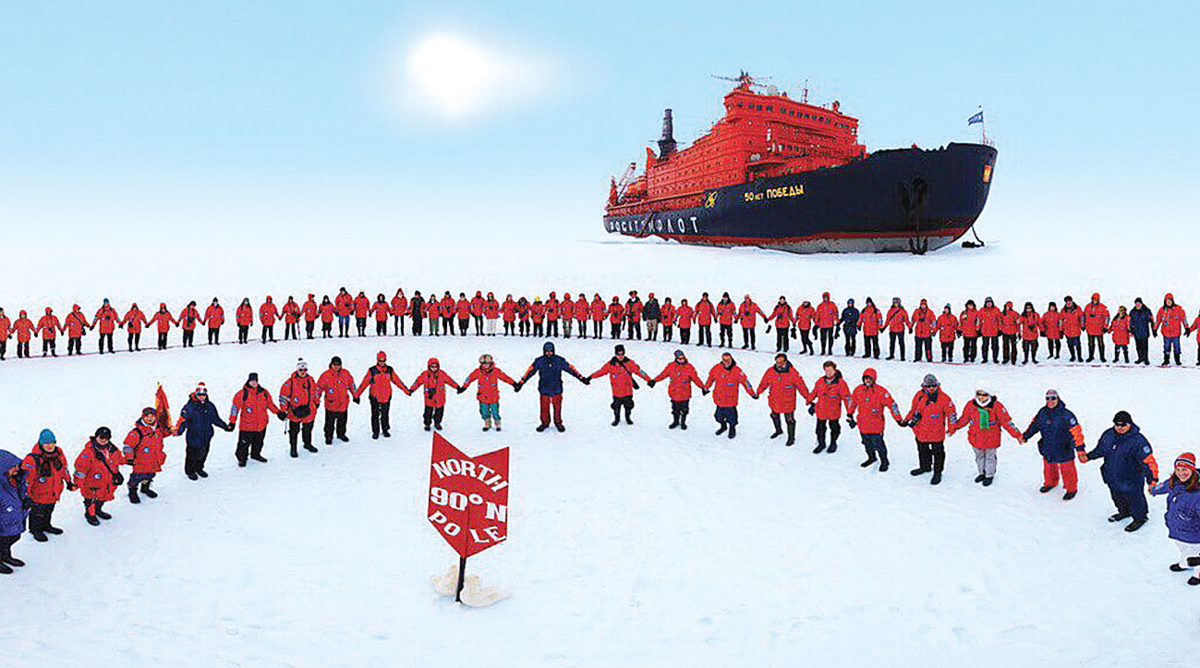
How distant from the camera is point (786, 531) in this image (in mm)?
7203

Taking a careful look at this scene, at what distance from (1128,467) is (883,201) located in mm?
27918

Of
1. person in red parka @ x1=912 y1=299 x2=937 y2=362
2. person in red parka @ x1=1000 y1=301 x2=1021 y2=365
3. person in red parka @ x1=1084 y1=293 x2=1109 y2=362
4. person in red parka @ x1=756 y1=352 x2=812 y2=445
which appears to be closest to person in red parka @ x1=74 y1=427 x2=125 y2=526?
person in red parka @ x1=756 y1=352 x2=812 y2=445

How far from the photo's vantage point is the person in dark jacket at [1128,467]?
6.71 m

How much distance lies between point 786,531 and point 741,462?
2477mm

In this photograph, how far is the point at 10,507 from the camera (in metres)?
6.14

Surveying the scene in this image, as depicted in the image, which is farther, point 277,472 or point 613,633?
point 277,472

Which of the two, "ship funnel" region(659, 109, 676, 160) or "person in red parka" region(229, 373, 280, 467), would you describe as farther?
"ship funnel" region(659, 109, 676, 160)

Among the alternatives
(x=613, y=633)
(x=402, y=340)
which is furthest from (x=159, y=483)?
(x=402, y=340)

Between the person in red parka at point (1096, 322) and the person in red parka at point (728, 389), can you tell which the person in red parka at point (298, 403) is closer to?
the person in red parka at point (728, 389)

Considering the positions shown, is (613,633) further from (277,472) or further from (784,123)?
(784,123)

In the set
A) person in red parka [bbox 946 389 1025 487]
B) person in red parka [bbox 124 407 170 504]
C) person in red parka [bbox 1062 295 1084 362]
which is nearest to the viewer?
person in red parka [bbox 124 407 170 504]

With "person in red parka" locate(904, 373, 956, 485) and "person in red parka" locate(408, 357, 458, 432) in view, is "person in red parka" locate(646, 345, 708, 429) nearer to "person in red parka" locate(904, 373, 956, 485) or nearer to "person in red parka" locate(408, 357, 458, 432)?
"person in red parka" locate(904, 373, 956, 485)

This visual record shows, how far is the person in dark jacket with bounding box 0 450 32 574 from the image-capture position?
6117mm

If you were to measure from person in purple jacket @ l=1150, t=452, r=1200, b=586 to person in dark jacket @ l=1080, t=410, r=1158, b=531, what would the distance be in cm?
80
